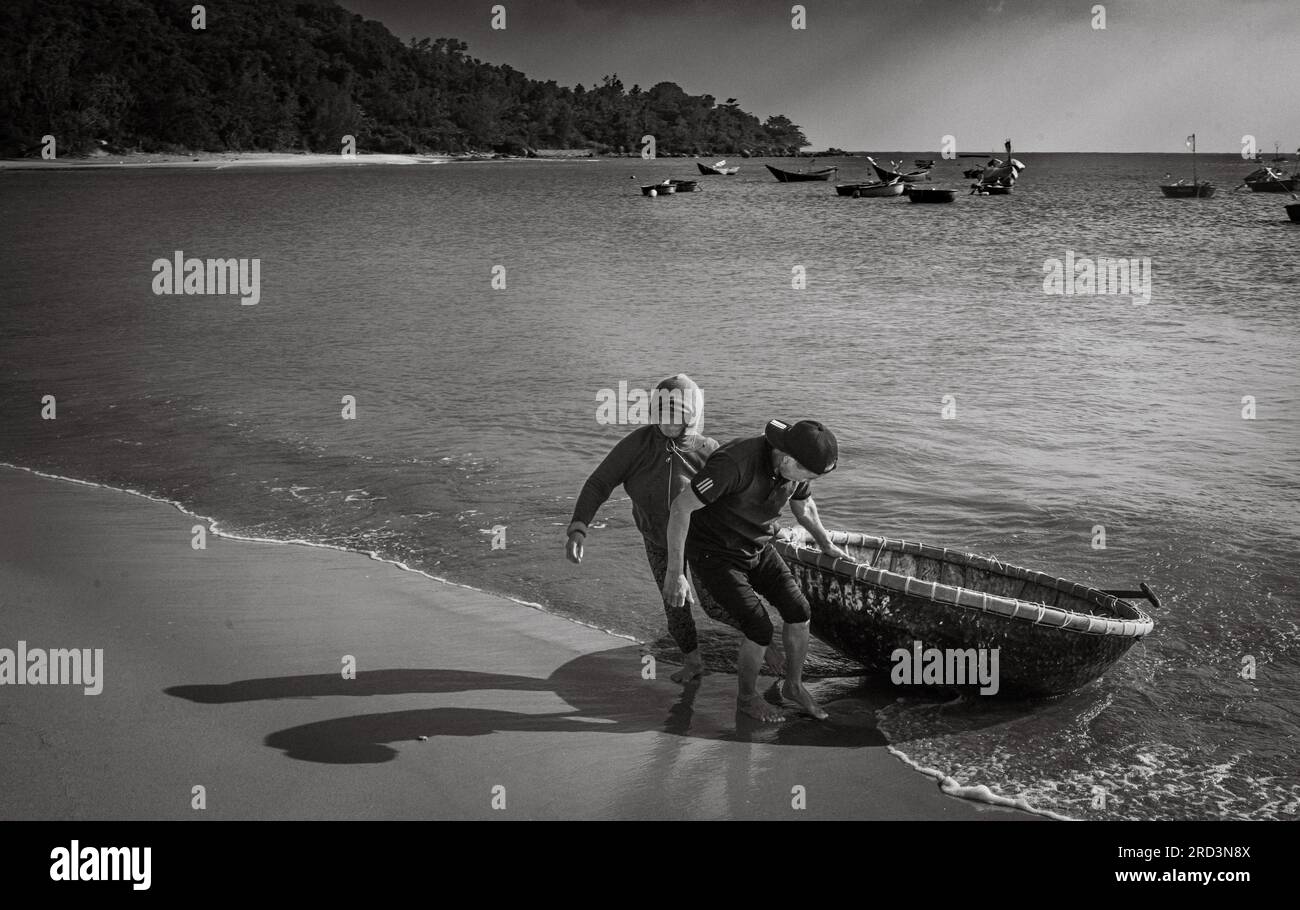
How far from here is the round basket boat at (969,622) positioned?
565 cm

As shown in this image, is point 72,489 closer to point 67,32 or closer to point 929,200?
point 929,200

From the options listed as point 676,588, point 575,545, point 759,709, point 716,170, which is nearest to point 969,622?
point 759,709

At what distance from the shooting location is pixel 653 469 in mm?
5770

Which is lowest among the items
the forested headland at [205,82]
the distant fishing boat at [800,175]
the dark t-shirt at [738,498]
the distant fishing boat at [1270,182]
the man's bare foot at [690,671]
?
the man's bare foot at [690,671]

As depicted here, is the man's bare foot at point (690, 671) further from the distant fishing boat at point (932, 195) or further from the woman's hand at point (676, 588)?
the distant fishing boat at point (932, 195)

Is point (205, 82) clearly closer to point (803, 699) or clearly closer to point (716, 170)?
point (716, 170)

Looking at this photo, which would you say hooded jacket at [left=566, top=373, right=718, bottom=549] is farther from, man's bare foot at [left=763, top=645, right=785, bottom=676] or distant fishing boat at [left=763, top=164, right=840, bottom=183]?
distant fishing boat at [left=763, top=164, right=840, bottom=183]

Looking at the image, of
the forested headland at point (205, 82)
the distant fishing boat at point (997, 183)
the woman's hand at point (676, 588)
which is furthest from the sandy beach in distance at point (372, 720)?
Answer: the forested headland at point (205, 82)

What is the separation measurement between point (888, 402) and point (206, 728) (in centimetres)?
1129

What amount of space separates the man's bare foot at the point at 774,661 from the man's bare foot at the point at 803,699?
312 millimetres

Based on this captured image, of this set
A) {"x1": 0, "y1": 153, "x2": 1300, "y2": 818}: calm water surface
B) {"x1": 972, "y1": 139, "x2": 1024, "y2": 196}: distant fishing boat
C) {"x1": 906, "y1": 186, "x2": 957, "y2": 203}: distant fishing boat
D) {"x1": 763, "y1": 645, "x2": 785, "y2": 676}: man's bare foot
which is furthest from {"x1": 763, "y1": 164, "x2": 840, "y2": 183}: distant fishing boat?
{"x1": 763, "y1": 645, "x2": 785, "y2": 676}: man's bare foot

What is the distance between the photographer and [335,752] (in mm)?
4953

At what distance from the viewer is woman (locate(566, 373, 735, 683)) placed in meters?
5.62

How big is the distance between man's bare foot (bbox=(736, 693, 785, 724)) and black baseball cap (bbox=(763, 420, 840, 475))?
1.30 metres
